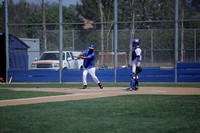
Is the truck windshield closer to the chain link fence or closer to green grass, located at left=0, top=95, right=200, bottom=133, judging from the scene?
the chain link fence

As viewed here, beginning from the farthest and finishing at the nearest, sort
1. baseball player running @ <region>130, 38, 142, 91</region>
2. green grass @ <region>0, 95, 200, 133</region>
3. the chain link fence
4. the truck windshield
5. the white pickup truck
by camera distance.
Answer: the truck windshield
the white pickup truck
the chain link fence
baseball player running @ <region>130, 38, 142, 91</region>
green grass @ <region>0, 95, 200, 133</region>

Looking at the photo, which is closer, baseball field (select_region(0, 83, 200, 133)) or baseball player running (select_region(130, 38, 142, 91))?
baseball field (select_region(0, 83, 200, 133))

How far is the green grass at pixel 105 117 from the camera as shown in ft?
20.4

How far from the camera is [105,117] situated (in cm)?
743

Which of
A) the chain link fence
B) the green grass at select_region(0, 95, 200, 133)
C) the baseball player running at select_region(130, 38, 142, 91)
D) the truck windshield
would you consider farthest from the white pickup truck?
the green grass at select_region(0, 95, 200, 133)

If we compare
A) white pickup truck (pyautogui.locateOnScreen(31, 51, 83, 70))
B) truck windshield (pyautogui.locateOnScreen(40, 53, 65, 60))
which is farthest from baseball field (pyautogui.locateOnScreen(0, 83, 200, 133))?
truck windshield (pyautogui.locateOnScreen(40, 53, 65, 60))

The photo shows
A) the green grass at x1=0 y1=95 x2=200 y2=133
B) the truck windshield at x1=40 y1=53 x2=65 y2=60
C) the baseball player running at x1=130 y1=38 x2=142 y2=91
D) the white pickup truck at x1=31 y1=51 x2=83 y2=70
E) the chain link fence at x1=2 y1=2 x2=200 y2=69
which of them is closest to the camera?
the green grass at x1=0 y1=95 x2=200 y2=133

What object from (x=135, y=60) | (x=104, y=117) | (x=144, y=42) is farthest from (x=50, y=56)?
(x=104, y=117)

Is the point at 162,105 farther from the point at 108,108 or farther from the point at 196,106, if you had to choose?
the point at 108,108

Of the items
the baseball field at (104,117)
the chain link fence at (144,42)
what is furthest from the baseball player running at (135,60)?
the chain link fence at (144,42)

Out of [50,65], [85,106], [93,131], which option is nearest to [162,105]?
[85,106]

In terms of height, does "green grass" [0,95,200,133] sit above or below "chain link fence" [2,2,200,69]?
below

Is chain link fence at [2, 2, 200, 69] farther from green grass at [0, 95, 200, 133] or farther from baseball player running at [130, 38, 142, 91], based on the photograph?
green grass at [0, 95, 200, 133]

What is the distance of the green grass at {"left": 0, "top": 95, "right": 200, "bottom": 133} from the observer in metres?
6.21
